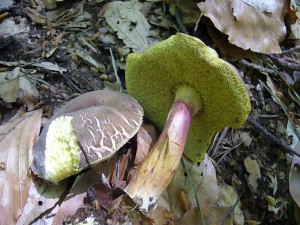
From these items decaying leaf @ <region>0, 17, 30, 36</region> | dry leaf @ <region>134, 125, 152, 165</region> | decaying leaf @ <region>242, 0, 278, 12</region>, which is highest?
decaying leaf @ <region>242, 0, 278, 12</region>

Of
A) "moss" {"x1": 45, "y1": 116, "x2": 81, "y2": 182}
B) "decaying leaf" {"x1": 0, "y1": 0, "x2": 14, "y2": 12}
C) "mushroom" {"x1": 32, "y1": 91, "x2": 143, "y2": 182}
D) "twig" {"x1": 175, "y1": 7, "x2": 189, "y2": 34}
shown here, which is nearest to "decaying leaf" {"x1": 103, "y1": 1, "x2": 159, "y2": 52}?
"twig" {"x1": 175, "y1": 7, "x2": 189, "y2": 34}

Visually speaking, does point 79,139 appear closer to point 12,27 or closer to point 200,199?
point 200,199

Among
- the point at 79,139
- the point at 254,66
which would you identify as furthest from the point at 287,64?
the point at 79,139

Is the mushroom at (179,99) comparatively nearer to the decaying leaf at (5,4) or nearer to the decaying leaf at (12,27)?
the decaying leaf at (12,27)

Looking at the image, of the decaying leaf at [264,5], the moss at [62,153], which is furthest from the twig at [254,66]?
the moss at [62,153]

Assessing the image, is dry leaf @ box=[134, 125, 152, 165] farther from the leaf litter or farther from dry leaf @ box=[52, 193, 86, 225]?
dry leaf @ box=[52, 193, 86, 225]

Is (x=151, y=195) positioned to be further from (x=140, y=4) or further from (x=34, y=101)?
(x=140, y=4)
